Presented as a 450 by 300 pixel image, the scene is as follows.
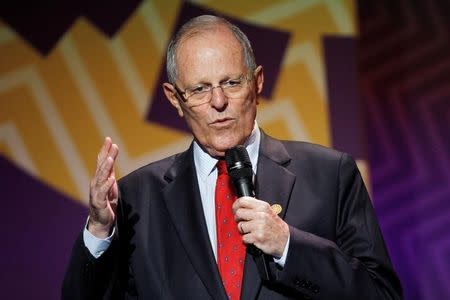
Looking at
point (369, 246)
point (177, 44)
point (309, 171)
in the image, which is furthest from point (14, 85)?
point (369, 246)

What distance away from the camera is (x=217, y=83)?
1639 mm

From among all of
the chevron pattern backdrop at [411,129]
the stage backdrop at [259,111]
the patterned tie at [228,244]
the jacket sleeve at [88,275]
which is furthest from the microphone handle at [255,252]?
the chevron pattern backdrop at [411,129]

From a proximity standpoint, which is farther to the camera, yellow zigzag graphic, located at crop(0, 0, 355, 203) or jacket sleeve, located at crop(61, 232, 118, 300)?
yellow zigzag graphic, located at crop(0, 0, 355, 203)

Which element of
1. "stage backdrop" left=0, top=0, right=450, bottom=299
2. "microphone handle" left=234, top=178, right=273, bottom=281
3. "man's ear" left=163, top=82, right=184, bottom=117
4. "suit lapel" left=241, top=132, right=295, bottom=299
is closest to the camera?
"microphone handle" left=234, top=178, right=273, bottom=281

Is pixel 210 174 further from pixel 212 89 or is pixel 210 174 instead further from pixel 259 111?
pixel 259 111

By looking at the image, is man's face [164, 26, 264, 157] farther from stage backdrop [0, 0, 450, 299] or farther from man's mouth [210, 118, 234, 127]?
stage backdrop [0, 0, 450, 299]

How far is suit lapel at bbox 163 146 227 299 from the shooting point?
1.58m

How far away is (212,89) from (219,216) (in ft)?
0.96

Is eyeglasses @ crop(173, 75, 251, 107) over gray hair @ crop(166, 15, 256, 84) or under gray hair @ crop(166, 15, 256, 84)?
under

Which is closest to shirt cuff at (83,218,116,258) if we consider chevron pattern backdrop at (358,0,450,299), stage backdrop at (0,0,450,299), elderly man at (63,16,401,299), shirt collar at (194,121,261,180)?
elderly man at (63,16,401,299)

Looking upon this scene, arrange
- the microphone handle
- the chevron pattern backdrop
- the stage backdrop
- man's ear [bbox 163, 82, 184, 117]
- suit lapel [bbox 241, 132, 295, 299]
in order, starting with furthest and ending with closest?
the chevron pattern backdrop < the stage backdrop < man's ear [bbox 163, 82, 184, 117] < suit lapel [bbox 241, 132, 295, 299] < the microphone handle

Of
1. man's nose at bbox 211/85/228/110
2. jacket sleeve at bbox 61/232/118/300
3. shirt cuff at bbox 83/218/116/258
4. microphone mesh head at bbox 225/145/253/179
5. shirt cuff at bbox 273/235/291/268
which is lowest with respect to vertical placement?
jacket sleeve at bbox 61/232/118/300

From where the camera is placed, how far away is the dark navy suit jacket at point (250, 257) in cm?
152

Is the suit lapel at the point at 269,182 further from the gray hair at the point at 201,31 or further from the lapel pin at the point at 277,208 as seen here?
the gray hair at the point at 201,31
